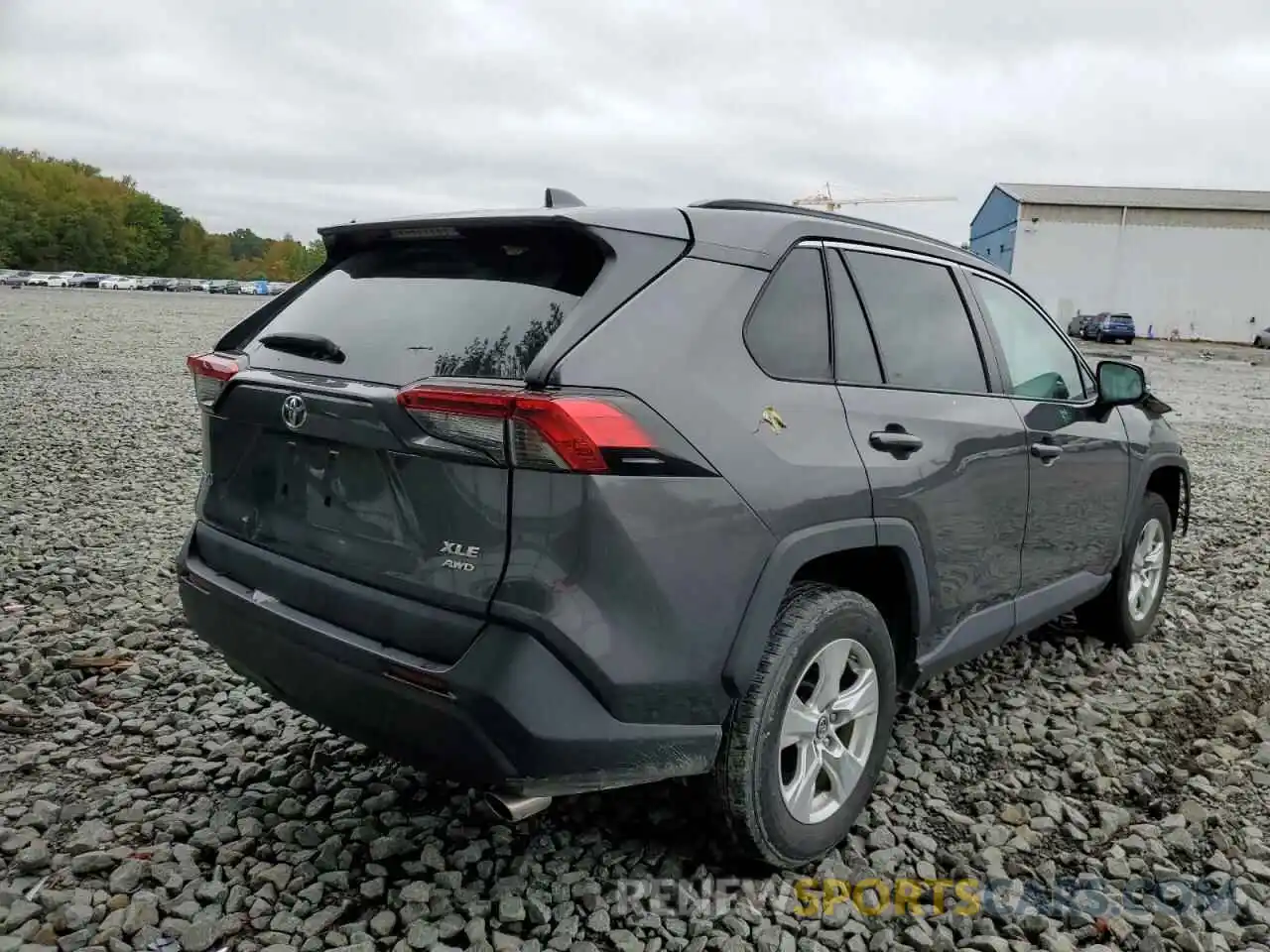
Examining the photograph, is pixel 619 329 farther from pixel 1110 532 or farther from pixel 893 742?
pixel 1110 532

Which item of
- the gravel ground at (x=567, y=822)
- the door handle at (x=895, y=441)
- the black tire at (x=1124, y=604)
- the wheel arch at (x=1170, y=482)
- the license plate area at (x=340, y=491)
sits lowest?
the gravel ground at (x=567, y=822)

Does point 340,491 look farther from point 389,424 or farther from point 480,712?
point 480,712

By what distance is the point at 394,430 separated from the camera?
219 centimetres

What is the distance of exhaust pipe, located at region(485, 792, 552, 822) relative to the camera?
2176 mm

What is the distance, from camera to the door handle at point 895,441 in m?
2.71

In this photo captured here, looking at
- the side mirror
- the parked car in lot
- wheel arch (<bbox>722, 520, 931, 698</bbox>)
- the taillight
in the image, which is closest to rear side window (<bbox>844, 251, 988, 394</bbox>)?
wheel arch (<bbox>722, 520, 931, 698</bbox>)

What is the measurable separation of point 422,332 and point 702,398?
2.38 feet

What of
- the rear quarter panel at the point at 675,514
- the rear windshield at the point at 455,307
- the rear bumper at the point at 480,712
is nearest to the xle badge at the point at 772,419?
the rear quarter panel at the point at 675,514

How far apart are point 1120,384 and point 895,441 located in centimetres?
178

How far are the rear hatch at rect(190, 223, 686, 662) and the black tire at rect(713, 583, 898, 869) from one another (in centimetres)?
76

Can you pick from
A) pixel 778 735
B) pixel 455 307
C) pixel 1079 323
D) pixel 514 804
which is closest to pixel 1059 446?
pixel 778 735

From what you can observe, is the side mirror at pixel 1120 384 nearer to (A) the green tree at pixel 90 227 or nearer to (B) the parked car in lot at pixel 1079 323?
(B) the parked car in lot at pixel 1079 323

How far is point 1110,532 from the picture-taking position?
4.14 metres

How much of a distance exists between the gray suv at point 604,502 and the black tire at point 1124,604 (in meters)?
1.58
